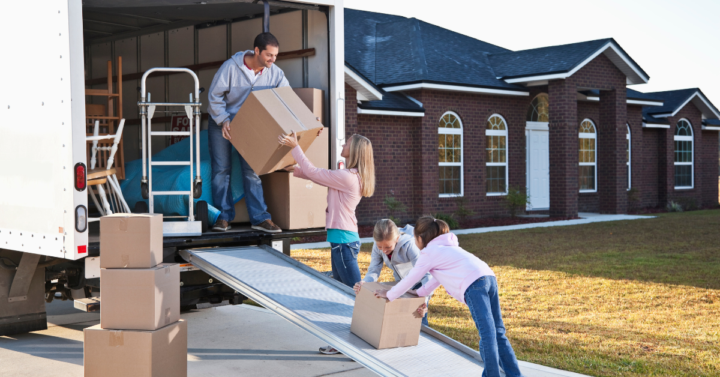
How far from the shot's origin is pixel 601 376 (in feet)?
16.8

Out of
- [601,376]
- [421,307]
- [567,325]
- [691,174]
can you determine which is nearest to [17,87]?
[421,307]

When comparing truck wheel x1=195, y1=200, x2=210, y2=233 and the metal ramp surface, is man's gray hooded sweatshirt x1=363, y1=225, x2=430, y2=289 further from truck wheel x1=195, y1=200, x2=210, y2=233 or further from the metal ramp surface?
A: truck wheel x1=195, y1=200, x2=210, y2=233

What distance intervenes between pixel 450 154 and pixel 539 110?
12.1ft

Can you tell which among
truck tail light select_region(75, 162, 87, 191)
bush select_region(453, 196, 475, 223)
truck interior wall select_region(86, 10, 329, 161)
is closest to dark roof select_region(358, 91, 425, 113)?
bush select_region(453, 196, 475, 223)

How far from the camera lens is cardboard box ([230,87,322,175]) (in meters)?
5.33

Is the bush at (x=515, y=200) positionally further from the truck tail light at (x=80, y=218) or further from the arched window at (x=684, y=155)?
the truck tail light at (x=80, y=218)

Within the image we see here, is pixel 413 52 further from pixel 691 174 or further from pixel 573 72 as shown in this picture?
pixel 691 174

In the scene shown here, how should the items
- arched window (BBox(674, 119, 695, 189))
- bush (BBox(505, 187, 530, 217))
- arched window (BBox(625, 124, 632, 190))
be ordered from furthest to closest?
arched window (BBox(674, 119, 695, 189)) < arched window (BBox(625, 124, 632, 190)) < bush (BBox(505, 187, 530, 217))

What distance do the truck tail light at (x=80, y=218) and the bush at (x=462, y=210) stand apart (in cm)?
1386

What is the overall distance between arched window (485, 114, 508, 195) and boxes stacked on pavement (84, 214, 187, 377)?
15.4 m

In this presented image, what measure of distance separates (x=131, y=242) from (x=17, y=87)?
5.37ft

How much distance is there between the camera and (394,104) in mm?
16859

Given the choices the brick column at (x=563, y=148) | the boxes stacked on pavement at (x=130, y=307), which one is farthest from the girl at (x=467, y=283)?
the brick column at (x=563, y=148)

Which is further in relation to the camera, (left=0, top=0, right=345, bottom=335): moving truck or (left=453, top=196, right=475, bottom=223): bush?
(left=453, top=196, right=475, bottom=223): bush
